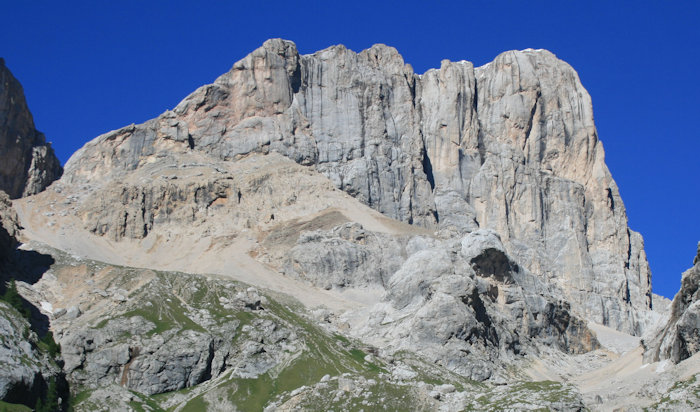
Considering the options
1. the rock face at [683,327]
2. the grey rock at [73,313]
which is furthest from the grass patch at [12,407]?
the rock face at [683,327]

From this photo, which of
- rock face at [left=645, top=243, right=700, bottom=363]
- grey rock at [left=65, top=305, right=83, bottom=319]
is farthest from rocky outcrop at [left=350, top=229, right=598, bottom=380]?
grey rock at [left=65, top=305, right=83, bottom=319]

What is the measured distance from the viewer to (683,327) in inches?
4739

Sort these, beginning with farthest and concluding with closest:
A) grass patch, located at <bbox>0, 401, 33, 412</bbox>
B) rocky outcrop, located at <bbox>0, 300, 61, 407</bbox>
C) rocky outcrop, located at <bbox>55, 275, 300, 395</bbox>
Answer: rocky outcrop, located at <bbox>55, 275, 300, 395</bbox> → rocky outcrop, located at <bbox>0, 300, 61, 407</bbox> → grass patch, located at <bbox>0, 401, 33, 412</bbox>

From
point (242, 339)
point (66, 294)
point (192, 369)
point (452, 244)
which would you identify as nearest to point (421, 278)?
point (452, 244)

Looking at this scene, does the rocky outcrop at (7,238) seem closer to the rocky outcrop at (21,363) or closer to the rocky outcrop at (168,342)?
the rocky outcrop at (168,342)

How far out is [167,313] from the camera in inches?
6186

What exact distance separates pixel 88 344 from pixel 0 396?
26700mm

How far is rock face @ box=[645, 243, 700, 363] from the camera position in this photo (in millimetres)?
118812

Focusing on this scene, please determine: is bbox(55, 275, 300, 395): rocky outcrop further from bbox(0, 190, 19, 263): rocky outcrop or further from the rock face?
the rock face

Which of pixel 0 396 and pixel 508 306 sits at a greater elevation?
pixel 508 306

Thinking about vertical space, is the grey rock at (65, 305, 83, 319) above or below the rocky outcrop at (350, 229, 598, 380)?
below

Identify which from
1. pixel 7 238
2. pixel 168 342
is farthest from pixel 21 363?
pixel 7 238

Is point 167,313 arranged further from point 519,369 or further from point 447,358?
point 519,369

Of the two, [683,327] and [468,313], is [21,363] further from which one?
[683,327]
